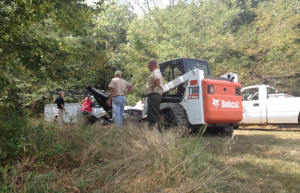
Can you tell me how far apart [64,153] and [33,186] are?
1.01 metres

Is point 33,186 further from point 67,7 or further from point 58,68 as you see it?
point 67,7

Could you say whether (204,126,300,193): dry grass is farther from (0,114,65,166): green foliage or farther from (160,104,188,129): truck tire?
(0,114,65,166): green foliage

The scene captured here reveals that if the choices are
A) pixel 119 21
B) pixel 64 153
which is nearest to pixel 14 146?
pixel 64 153

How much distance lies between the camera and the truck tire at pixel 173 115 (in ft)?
21.2

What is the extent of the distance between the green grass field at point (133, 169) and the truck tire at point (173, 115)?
7.62 feet

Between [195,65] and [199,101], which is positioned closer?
[199,101]

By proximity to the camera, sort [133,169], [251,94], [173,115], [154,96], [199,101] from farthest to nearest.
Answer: [251,94] < [173,115] < [199,101] < [154,96] < [133,169]

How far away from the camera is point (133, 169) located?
2.89 m

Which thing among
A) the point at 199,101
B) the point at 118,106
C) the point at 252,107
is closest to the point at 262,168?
the point at 199,101

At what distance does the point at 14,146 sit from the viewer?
296 centimetres

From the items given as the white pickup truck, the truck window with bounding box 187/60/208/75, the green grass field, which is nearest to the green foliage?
the green grass field

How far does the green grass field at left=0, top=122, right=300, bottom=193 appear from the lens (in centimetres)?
254

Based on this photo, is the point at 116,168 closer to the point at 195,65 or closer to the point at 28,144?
the point at 28,144

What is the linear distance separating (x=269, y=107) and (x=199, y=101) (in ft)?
15.4
